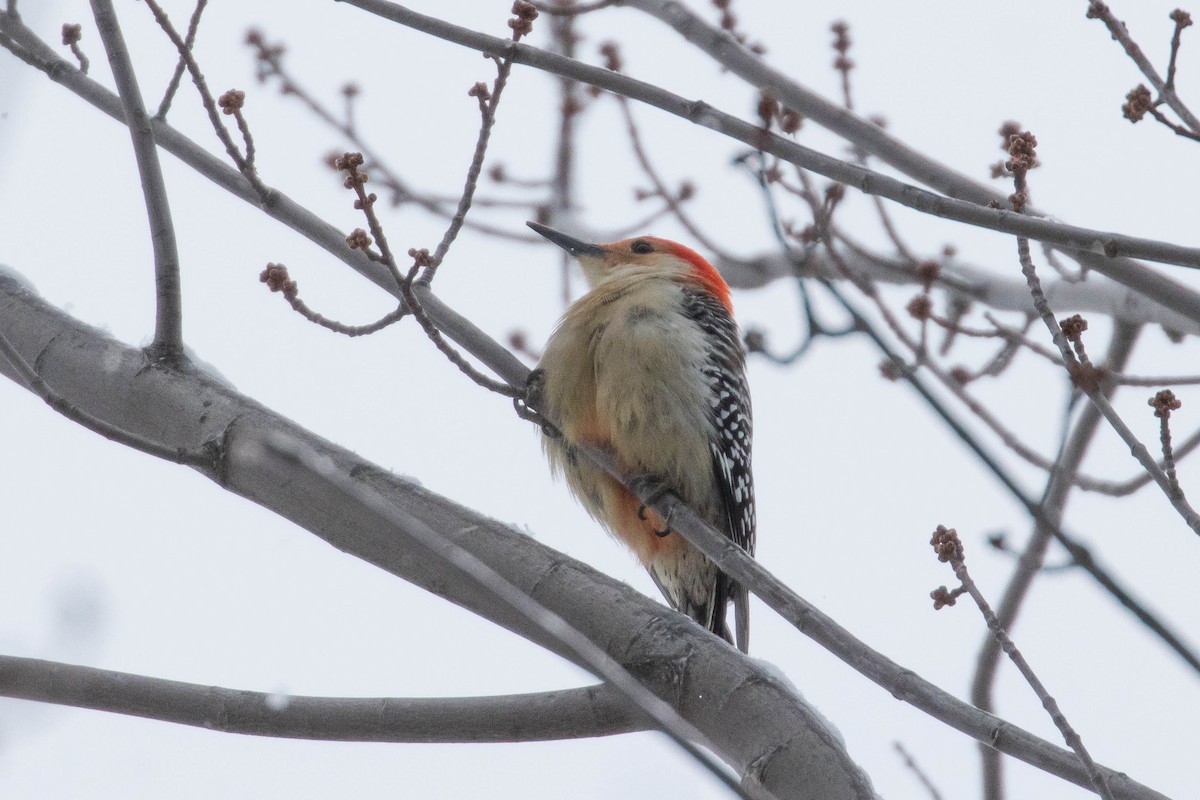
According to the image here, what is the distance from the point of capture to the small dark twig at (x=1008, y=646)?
2695 millimetres

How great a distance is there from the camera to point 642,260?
265 inches

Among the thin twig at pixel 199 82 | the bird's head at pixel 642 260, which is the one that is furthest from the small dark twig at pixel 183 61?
the bird's head at pixel 642 260

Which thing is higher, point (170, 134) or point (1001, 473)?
point (170, 134)

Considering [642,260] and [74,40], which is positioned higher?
[642,260]

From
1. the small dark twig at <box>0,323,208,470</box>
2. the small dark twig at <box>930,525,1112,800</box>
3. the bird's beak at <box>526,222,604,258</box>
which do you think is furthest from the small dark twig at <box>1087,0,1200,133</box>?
the bird's beak at <box>526,222,604,258</box>

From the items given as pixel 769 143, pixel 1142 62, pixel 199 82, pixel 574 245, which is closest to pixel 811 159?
pixel 769 143

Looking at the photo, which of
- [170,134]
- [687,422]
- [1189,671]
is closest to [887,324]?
[687,422]

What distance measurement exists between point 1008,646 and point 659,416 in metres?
2.57

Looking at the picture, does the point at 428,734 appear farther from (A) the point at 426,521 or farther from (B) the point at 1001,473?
(B) the point at 1001,473

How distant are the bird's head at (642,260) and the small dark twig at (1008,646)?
3364 mm

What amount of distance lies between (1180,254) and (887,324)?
1.85 m

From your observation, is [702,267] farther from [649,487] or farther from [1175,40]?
[1175,40]

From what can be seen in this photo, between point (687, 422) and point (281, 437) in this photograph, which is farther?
point (687, 422)

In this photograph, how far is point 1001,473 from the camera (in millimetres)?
2865
